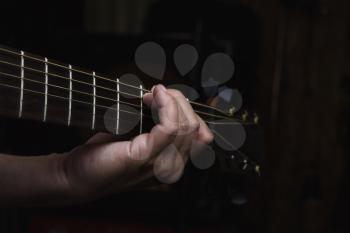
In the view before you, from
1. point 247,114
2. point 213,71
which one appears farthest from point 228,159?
point 213,71

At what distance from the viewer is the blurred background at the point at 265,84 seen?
4.51 ft

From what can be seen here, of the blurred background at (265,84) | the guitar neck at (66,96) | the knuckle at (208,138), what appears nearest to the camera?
the guitar neck at (66,96)

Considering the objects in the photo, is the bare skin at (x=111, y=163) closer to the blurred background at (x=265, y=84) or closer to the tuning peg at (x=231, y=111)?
the tuning peg at (x=231, y=111)

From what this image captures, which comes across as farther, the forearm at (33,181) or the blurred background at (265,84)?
the blurred background at (265,84)

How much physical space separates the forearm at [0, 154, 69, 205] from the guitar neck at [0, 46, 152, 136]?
86 millimetres

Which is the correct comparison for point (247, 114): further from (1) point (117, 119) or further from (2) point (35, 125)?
(2) point (35, 125)

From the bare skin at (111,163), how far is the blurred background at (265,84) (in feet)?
2.21

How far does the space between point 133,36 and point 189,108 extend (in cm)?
70

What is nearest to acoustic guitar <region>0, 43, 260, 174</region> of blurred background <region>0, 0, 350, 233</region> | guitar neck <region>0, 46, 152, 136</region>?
guitar neck <region>0, 46, 152, 136</region>

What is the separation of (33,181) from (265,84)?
6.22 ft

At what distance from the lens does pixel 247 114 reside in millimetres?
817

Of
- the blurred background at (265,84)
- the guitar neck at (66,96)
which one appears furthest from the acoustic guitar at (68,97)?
the blurred background at (265,84)

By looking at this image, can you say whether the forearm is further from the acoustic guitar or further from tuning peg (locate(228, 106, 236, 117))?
tuning peg (locate(228, 106, 236, 117))

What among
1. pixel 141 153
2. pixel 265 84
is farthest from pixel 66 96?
pixel 265 84
